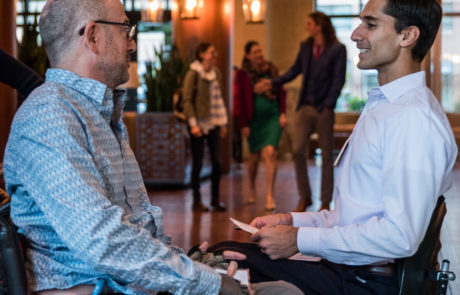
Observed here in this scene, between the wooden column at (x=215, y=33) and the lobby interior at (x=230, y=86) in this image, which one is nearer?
the lobby interior at (x=230, y=86)

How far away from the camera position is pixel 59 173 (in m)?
1.47

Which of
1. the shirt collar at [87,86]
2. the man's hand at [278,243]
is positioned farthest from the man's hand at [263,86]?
the shirt collar at [87,86]

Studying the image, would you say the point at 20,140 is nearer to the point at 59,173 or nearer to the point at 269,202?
the point at 59,173

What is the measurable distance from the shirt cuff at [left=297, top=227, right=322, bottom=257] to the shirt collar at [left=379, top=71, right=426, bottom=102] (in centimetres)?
48

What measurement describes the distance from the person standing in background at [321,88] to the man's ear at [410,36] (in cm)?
434

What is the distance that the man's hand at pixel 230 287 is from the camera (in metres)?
1.59

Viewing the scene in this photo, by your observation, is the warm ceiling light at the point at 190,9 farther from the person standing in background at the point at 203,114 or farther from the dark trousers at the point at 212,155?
the dark trousers at the point at 212,155

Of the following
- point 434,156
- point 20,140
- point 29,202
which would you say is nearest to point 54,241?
point 29,202

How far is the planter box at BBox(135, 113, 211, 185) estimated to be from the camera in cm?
891

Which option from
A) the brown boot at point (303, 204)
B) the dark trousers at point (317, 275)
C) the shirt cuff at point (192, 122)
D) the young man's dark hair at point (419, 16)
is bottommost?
the brown boot at point (303, 204)

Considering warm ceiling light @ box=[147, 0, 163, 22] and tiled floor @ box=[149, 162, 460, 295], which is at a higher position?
warm ceiling light @ box=[147, 0, 163, 22]

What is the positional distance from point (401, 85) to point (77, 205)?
1122 mm

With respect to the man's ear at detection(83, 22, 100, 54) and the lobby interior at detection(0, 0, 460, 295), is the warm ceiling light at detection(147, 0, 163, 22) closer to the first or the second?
the lobby interior at detection(0, 0, 460, 295)

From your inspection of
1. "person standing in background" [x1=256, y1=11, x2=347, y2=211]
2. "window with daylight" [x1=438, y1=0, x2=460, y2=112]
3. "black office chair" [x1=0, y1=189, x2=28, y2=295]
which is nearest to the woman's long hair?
"person standing in background" [x1=256, y1=11, x2=347, y2=211]
